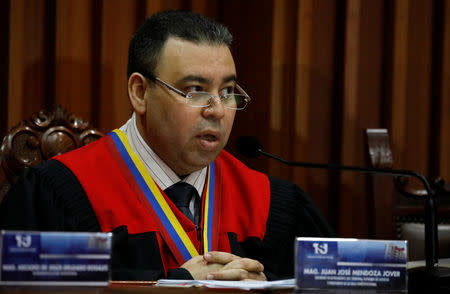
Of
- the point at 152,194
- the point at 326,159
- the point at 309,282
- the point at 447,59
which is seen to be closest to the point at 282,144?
the point at 326,159

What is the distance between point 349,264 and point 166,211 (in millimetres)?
669

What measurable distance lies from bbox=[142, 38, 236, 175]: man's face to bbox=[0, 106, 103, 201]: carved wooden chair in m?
0.40

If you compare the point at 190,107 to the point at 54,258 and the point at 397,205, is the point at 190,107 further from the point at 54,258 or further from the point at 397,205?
the point at 397,205

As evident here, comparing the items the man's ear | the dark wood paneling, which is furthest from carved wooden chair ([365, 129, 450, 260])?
the dark wood paneling

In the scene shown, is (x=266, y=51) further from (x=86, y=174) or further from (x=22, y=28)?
(x=86, y=174)

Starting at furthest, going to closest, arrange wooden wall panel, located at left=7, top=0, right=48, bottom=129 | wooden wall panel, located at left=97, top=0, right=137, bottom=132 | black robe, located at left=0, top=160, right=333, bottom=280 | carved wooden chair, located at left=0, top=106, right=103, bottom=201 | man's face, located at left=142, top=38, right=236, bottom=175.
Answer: wooden wall panel, located at left=97, top=0, right=137, bottom=132 < wooden wall panel, located at left=7, top=0, right=48, bottom=129 < carved wooden chair, located at left=0, top=106, right=103, bottom=201 < man's face, located at left=142, top=38, right=236, bottom=175 < black robe, located at left=0, top=160, right=333, bottom=280

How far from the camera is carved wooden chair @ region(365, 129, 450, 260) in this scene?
2.12m

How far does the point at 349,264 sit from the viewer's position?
3.54 ft

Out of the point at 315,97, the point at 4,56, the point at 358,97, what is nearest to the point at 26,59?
the point at 4,56

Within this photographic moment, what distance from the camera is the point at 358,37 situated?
2.53 m

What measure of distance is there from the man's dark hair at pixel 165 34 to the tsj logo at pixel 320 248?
2.60ft

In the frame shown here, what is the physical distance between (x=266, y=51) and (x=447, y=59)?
31.6 inches

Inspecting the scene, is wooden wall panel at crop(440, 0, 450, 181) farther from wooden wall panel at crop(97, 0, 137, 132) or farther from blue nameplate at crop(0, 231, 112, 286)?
blue nameplate at crop(0, 231, 112, 286)

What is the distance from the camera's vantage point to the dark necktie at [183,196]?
168 cm
